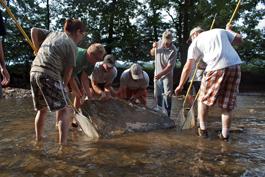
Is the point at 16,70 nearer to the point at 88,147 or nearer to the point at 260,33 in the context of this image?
the point at 260,33

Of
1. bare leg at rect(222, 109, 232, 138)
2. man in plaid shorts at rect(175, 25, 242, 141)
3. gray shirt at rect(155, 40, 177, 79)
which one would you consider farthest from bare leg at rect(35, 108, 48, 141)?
gray shirt at rect(155, 40, 177, 79)

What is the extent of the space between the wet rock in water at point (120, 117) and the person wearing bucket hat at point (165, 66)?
1028 millimetres

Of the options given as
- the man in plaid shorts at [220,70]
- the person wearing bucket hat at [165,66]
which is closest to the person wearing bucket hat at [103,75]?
the person wearing bucket hat at [165,66]

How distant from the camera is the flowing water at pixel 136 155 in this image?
12.7 ft

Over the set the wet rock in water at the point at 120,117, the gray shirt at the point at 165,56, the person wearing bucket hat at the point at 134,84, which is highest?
the gray shirt at the point at 165,56

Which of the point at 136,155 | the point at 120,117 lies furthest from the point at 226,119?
the point at 120,117

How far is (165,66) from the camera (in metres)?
7.65

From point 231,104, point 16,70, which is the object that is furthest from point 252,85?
point 231,104

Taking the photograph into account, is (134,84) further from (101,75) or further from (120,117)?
(120,117)

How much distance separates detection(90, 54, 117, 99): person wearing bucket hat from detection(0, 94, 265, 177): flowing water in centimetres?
112

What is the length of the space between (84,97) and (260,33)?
2271cm

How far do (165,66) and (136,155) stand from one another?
3.34 meters

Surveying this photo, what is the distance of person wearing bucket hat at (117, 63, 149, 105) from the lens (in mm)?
7043

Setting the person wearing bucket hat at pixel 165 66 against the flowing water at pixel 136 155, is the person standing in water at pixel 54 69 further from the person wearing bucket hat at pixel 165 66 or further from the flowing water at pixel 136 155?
the person wearing bucket hat at pixel 165 66
